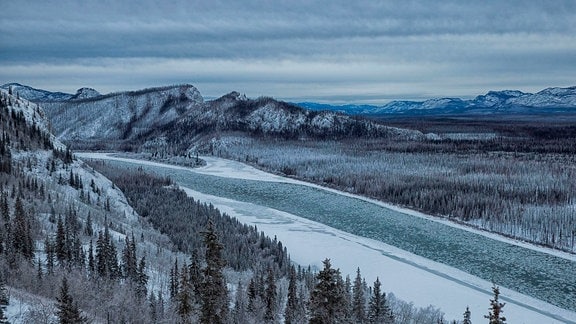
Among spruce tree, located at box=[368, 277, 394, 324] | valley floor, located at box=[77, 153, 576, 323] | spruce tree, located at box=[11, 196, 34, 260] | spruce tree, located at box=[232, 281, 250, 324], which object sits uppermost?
spruce tree, located at box=[11, 196, 34, 260]

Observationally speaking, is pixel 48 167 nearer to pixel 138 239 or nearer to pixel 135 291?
pixel 138 239

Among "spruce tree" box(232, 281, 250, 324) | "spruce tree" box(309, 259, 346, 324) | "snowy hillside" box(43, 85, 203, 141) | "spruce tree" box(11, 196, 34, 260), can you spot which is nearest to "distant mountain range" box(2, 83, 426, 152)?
"snowy hillside" box(43, 85, 203, 141)

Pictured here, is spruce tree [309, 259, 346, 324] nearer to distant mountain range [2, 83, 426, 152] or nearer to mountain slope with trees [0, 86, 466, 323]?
mountain slope with trees [0, 86, 466, 323]

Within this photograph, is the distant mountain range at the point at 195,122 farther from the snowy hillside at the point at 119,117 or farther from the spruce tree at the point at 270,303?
the spruce tree at the point at 270,303

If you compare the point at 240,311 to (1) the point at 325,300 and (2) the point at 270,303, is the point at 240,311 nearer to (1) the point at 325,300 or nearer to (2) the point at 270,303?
(2) the point at 270,303

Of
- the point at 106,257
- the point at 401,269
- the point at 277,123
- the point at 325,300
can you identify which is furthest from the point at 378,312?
the point at 277,123

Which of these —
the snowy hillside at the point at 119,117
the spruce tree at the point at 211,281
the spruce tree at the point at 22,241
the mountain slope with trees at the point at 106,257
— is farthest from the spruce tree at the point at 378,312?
the snowy hillside at the point at 119,117
